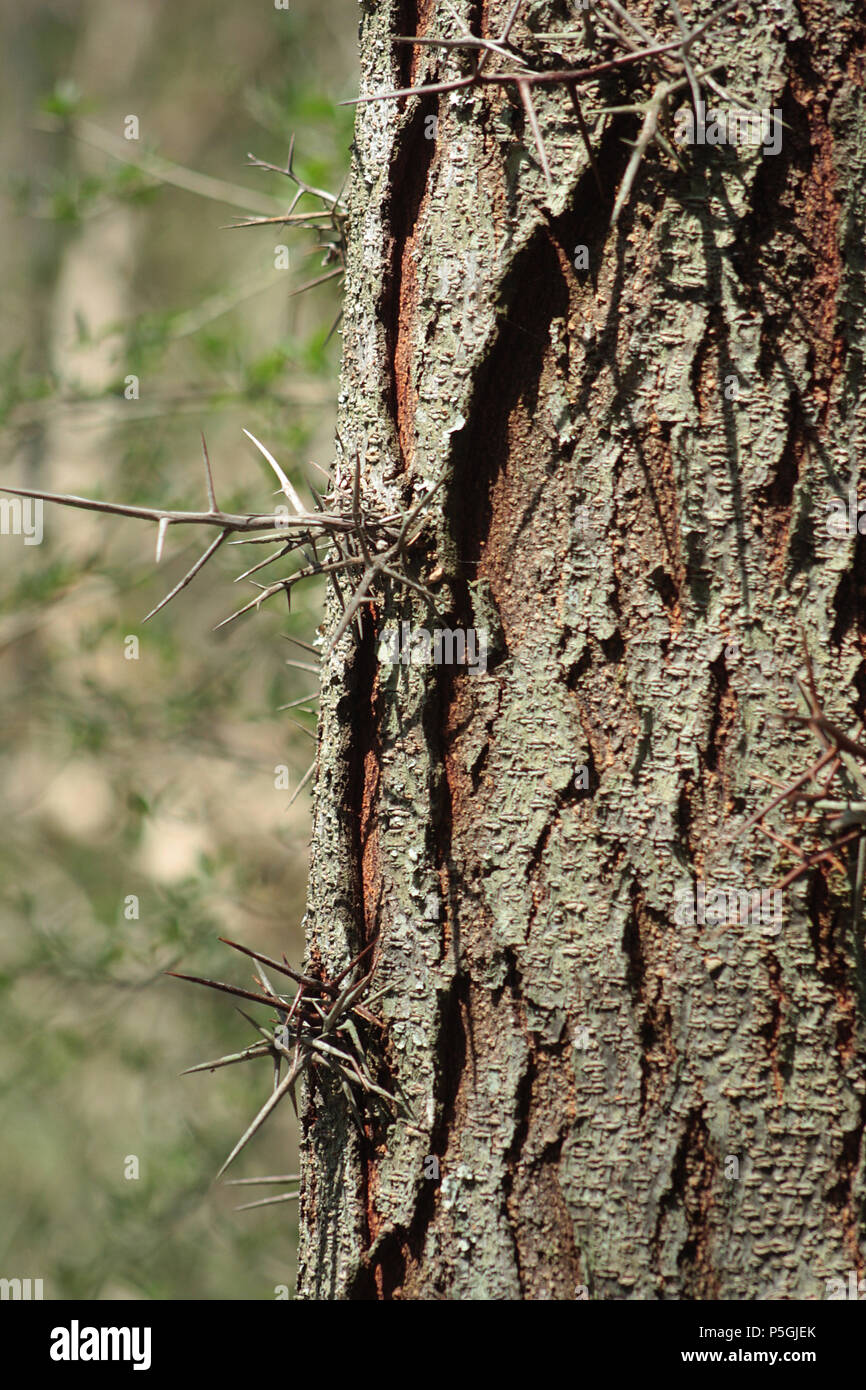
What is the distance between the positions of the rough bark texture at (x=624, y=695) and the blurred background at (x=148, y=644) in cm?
53

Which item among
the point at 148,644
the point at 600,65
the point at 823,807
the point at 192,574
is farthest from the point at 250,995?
the point at 148,644

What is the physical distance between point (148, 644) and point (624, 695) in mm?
2592

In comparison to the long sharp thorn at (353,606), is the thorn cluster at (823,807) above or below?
below

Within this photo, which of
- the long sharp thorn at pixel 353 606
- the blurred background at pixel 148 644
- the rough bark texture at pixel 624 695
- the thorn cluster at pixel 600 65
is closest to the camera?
the long sharp thorn at pixel 353 606

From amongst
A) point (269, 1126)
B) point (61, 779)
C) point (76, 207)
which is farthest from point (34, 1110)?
point (76, 207)

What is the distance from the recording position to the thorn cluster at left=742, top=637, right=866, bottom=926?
31.6 inches

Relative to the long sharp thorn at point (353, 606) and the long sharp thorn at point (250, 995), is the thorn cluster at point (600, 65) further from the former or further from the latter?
the long sharp thorn at point (250, 995)

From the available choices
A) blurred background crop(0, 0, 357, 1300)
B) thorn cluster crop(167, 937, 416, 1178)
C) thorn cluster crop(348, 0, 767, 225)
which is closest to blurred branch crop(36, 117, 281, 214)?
blurred background crop(0, 0, 357, 1300)

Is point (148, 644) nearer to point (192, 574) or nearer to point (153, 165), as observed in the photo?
point (153, 165)

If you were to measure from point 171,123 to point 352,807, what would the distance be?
7.59 meters

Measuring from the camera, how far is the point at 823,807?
87 centimetres

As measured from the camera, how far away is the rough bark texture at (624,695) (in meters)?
0.92

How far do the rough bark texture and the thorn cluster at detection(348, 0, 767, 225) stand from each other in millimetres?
28

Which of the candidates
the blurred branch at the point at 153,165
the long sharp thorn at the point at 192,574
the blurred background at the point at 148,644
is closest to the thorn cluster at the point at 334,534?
the long sharp thorn at the point at 192,574
